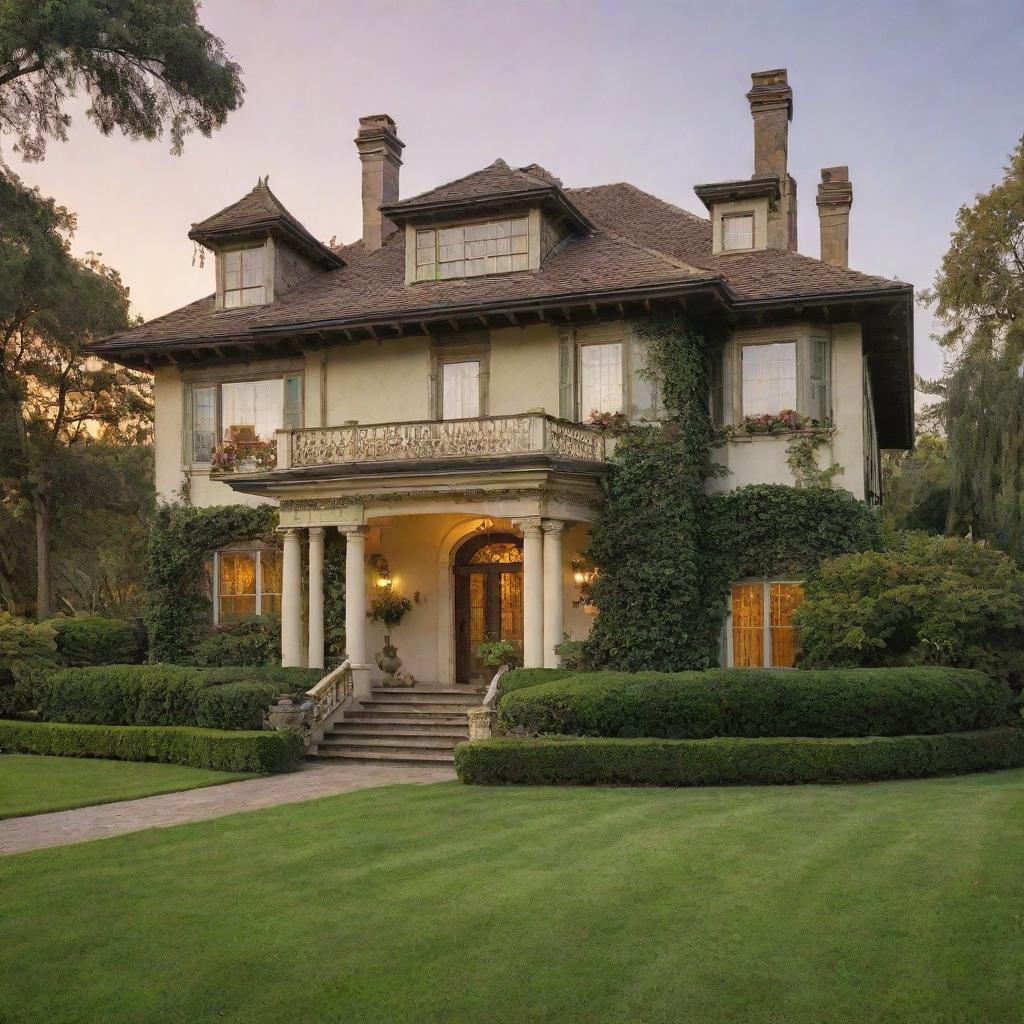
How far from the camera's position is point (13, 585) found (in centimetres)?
3928

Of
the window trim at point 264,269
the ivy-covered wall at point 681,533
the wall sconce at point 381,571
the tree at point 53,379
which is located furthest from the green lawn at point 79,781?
the tree at point 53,379

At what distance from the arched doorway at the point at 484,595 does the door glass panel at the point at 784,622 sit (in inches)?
205

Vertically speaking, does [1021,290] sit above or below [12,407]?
above

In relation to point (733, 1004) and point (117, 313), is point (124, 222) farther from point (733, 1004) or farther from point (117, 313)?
point (733, 1004)

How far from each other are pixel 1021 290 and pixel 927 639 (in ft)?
69.1

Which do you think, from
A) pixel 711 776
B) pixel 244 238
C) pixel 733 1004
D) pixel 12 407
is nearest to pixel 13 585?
pixel 12 407

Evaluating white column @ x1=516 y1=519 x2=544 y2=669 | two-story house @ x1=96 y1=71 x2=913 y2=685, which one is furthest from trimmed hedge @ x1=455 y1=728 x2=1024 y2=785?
two-story house @ x1=96 y1=71 x2=913 y2=685

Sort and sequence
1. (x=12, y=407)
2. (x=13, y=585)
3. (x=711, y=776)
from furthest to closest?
(x=13, y=585) < (x=12, y=407) < (x=711, y=776)

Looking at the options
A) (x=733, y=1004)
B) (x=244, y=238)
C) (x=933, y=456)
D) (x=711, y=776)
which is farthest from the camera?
(x=933, y=456)

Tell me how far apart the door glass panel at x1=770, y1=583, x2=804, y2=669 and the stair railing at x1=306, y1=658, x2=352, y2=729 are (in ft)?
25.9

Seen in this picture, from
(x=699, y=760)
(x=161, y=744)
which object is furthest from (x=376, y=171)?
(x=699, y=760)

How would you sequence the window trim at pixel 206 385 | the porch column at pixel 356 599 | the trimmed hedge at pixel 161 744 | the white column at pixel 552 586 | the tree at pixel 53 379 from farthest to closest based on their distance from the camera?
Answer: the tree at pixel 53 379 → the window trim at pixel 206 385 → the porch column at pixel 356 599 → the white column at pixel 552 586 → the trimmed hedge at pixel 161 744

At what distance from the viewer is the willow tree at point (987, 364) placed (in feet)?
98.3

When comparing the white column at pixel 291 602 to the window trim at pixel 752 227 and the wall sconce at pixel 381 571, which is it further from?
the window trim at pixel 752 227
